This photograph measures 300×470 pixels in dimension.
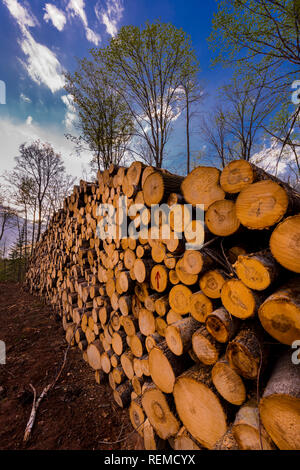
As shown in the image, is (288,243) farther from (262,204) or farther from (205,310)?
(205,310)

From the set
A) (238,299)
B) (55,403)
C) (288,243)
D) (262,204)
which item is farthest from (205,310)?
(55,403)

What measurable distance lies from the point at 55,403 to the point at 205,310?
238 cm

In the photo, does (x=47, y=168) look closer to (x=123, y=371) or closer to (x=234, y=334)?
(x=123, y=371)

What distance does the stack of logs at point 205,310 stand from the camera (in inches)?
42.7

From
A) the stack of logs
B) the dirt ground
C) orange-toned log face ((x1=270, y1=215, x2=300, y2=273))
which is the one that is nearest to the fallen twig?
the dirt ground

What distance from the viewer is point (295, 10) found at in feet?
14.0

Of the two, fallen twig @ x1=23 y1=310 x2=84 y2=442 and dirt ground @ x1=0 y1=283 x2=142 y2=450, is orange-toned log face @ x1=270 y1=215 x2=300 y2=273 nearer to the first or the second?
dirt ground @ x1=0 y1=283 x2=142 y2=450

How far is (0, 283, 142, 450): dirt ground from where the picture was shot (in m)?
1.92

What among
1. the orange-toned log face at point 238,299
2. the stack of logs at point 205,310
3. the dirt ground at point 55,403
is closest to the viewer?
the stack of logs at point 205,310

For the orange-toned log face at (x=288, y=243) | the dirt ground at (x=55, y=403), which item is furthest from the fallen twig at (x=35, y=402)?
the orange-toned log face at (x=288, y=243)

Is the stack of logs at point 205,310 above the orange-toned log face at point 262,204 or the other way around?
the other way around

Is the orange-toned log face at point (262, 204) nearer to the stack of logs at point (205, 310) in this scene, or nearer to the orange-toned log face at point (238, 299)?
the stack of logs at point (205, 310)

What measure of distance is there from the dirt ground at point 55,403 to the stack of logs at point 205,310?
0.19m

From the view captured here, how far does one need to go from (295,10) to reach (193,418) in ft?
25.5
